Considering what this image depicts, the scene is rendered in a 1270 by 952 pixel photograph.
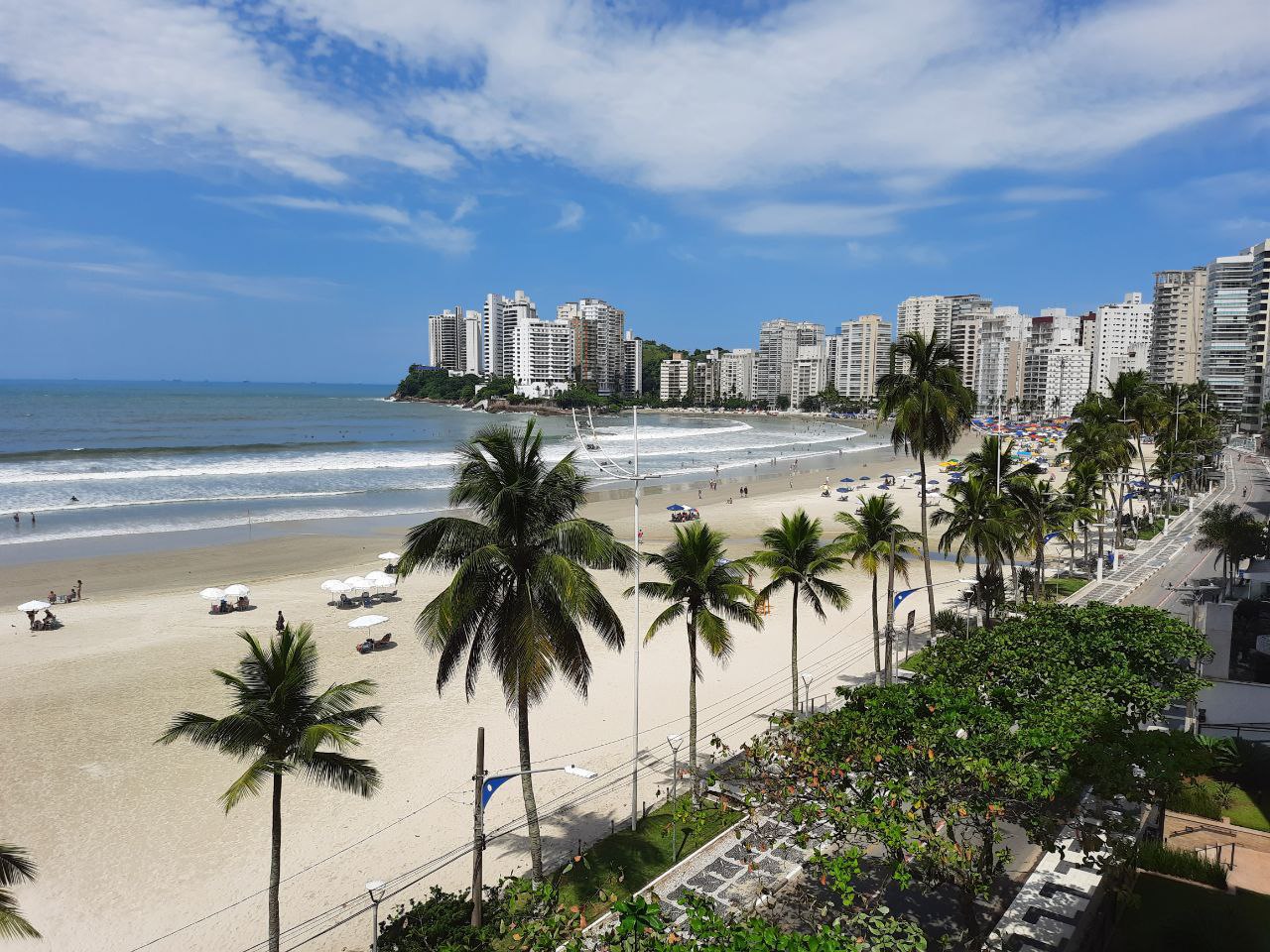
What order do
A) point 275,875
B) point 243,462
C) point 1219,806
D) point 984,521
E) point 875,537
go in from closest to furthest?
point 275,875
point 1219,806
point 875,537
point 984,521
point 243,462

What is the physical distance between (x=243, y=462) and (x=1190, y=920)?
78349 mm

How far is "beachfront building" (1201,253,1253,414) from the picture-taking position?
331 feet

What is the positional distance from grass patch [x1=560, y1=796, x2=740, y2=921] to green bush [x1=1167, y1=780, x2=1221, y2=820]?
25.4 feet

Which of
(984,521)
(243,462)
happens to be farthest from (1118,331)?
(984,521)

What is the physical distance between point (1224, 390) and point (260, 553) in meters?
113

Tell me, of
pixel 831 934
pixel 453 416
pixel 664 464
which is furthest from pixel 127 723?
pixel 453 416

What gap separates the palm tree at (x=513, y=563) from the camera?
11102 mm

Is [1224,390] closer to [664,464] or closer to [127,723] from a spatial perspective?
[664,464]

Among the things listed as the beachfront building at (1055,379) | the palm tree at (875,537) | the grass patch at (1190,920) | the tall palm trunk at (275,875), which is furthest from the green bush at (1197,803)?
the beachfront building at (1055,379)

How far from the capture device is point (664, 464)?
83125 millimetres

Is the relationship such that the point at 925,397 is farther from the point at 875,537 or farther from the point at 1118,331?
the point at 1118,331

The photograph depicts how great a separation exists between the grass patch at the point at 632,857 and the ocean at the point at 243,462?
37.7ft

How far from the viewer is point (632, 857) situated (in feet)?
45.3

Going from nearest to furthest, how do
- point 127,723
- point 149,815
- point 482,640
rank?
point 482,640, point 149,815, point 127,723
